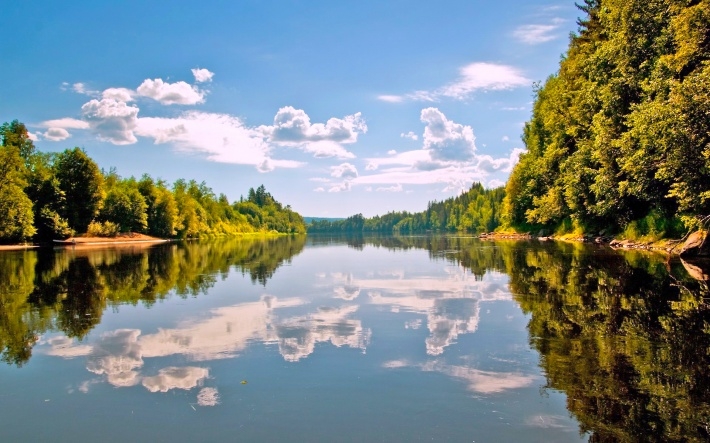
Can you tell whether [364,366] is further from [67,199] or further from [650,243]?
[67,199]

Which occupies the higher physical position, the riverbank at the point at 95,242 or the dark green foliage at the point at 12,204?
the dark green foliage at the point at 12,204

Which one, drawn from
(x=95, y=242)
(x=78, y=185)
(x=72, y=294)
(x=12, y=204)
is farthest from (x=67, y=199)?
(x=72, y=294)

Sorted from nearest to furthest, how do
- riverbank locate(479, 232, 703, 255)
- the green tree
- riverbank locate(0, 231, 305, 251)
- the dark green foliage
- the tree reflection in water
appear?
1. the tree reflection in water
2. riverbank locate(479, 232, 703, 255)
3. the dark green foliage
4. riverbank locate(0, 231, 305, 251)
5. the green tree

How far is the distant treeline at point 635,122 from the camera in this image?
27250 mm

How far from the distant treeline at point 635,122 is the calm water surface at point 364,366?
1263 centimetres

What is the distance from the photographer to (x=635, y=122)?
107ft

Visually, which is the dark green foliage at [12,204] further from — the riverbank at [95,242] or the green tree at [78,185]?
the green tree at [78,185]

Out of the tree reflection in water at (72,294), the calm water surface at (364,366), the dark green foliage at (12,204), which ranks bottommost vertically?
the calm water surface at (364,366)

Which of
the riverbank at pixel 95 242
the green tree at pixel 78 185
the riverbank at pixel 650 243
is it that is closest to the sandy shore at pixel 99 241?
the riverbank at pixel 95 242

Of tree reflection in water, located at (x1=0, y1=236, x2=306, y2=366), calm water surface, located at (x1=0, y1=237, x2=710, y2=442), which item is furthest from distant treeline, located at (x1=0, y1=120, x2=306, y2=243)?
calm water surface, located at (x1=0, y1=237, x2=710, y2=442)

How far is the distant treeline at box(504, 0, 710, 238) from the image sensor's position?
2725cm

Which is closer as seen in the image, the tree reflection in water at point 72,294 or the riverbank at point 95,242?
the tree reflection in water at point 72,294

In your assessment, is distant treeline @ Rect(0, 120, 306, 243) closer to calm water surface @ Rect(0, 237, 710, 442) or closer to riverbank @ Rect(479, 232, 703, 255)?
calm water surface @ Rect(0, 237, 710, 442)

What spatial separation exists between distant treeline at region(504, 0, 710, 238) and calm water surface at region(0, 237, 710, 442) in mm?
12628
